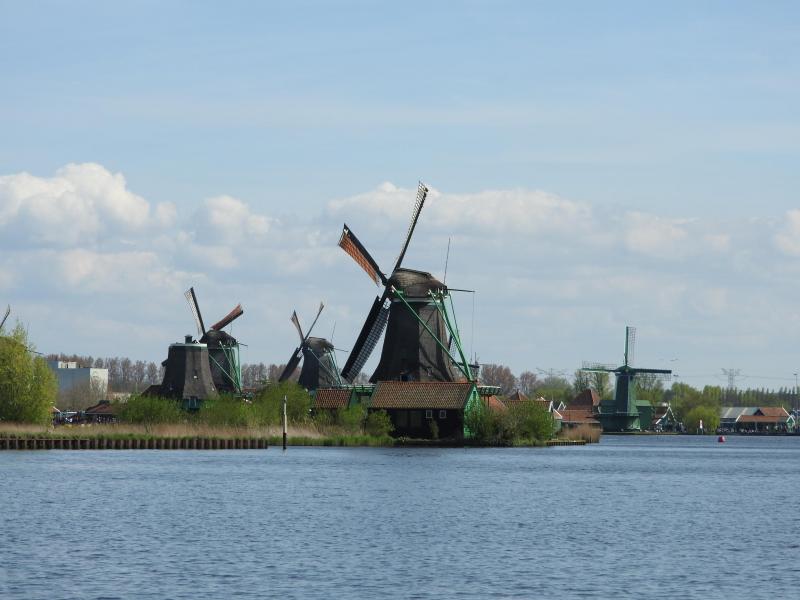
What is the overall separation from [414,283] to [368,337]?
19.1ft

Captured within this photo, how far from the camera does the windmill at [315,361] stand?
14450 cm

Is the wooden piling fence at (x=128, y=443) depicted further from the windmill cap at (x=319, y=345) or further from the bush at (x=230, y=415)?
the windmill cap at (x=319, y=345)

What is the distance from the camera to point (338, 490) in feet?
183

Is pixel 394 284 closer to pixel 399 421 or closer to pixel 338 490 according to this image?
pixel 399 421

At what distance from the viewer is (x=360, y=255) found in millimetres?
101625

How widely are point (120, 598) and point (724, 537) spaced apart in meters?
20.3

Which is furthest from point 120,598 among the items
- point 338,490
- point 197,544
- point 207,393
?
point 207,393

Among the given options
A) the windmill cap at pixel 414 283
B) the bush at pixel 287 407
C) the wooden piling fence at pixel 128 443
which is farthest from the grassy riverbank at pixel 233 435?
the windmill cap at pixel 414 283

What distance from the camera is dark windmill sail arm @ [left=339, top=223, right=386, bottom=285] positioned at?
10054cm

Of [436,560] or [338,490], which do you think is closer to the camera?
[436,560]

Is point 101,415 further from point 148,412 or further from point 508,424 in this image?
point 508,424

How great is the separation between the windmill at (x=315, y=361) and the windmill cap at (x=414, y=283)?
150 feet

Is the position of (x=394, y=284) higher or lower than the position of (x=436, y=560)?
higher

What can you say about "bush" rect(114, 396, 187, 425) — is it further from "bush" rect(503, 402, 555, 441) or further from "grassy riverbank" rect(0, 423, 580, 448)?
"bush" rect(503, 402, 555, 441)
